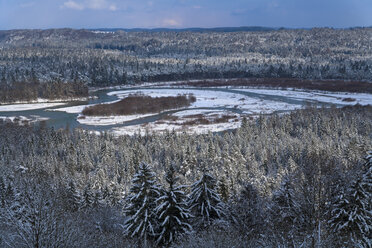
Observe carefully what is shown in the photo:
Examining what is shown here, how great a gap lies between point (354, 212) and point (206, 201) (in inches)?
287

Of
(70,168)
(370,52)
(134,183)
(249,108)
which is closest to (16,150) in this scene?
(70,168)

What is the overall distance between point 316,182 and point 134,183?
924cm

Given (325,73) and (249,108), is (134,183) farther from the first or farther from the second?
(325,73)

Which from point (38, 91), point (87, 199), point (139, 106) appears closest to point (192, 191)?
point (87, 199)

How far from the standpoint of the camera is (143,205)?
638 inches

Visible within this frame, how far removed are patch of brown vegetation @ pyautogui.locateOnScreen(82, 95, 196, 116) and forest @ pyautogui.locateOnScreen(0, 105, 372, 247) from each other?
22868 mm

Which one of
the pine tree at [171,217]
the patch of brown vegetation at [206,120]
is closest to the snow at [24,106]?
the patch of brown vegetation at [206,120]

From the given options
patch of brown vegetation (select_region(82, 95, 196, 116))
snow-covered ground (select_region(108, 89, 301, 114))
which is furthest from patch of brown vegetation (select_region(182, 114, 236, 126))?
patch of brown vegetation (select_region(82, 95, 196, 116))

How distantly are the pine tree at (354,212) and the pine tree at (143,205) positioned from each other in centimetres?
864

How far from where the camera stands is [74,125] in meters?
67.3

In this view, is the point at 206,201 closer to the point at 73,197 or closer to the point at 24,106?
the point at 73,197

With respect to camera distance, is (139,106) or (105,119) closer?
(105,119)

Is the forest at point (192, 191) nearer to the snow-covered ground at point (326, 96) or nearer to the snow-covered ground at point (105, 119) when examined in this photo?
the snow-covered ground at point (105, 119)

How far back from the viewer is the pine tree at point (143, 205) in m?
16.1
